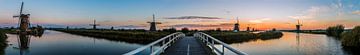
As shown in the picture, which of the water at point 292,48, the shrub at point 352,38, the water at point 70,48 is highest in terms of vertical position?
the shrub at point 352,38

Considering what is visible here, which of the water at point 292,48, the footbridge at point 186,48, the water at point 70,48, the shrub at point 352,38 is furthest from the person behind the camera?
the shrub at point 352,38

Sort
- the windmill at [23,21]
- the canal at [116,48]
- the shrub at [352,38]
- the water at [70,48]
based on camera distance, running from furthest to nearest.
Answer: the windmill at [23,21] → the shrub at [352,38] → the canal at [116,48] → the water at [70,48]

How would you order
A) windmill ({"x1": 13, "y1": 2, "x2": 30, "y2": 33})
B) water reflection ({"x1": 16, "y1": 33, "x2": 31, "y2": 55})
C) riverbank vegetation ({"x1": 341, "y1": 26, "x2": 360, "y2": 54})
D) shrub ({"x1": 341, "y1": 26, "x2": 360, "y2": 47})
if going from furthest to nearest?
windmill ({"x1": 13, "y1": 2, "x2": 30, "y2": 33}), shrub ({"x1": 341, "y1": 26, "x2": 360, "y2": 47}), riverbank vegetation ({"x1": 341, "y1": 26, "x2": 360, "y2": 54}), water reflection ({"x1": 16, "y1": 33, "x2": 31, "y2": 55})

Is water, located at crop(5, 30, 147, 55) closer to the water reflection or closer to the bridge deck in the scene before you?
the water reflection

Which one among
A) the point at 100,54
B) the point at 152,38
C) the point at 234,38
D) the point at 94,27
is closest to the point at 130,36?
the point at 152,38

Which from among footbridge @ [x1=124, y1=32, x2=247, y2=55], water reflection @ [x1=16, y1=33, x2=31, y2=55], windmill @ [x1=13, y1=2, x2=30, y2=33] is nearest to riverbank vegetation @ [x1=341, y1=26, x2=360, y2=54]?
footbridge @ [x1=124, y1=32, x2=247, y2=55]

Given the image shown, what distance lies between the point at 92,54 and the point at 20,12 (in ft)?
222

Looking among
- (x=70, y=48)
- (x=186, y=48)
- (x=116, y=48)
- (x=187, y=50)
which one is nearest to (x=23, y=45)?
(x=70, y=48)

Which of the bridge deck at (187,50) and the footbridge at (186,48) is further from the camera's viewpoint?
the bridge deck at (187,50)

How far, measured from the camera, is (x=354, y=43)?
4734cm

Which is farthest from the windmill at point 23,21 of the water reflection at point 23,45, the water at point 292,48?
the water at point 292,48

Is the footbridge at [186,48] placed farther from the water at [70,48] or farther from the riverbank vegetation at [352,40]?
the riverbank vegetation at [352,40]

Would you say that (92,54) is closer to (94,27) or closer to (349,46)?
(349,46)

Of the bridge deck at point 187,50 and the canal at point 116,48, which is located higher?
the bridge deck at point 187,50
